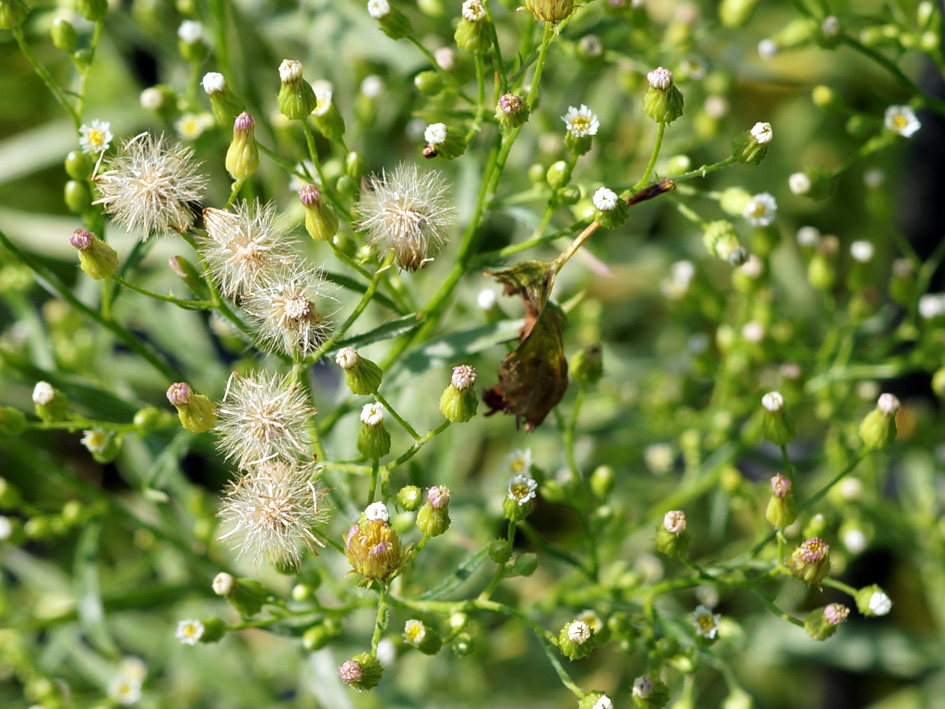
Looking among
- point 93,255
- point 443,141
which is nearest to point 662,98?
point 443,141

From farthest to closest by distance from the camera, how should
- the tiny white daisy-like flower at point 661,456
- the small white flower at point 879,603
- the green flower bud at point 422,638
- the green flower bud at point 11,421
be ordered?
the tiny white daisy-like flower at point 661,456, the green flower bud at point 11,421, the small white flower at point 879,603, the green flower bud at point 422,638

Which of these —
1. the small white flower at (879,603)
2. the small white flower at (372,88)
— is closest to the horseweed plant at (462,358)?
the small white flower at (879,603)

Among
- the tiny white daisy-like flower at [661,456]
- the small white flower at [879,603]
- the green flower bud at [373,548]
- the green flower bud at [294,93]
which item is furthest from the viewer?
the tiny white daisy-like flower at [661,456]

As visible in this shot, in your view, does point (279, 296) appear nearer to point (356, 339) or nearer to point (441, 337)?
point (356, 339)

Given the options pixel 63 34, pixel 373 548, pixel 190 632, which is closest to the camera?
pixel 373 548

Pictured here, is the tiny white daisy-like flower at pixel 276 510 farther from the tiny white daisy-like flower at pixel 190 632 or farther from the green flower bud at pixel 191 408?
the tiny white daisy-like flower at pixel 190 632

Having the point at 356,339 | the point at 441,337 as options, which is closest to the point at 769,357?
the point at 441,337

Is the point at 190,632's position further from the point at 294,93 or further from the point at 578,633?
the point at 294,93
